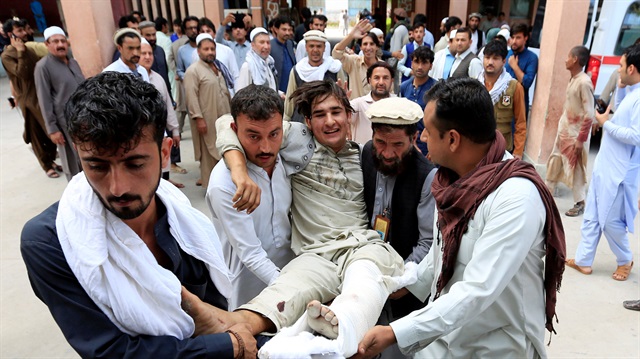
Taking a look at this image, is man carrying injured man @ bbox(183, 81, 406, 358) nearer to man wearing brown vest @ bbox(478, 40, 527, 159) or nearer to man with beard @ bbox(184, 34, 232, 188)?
man wearing brown vest @ bbox(478, 40, 527, 159)

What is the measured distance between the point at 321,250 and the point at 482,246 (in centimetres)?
80

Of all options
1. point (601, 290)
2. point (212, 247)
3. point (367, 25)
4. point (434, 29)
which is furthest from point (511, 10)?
point (212, 247)

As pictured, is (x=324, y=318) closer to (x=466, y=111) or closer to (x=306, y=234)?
(x=306, y=234)

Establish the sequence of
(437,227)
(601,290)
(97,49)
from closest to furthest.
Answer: (437,227) < (601,290) < (97,49)

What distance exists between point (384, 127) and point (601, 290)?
2462 mm

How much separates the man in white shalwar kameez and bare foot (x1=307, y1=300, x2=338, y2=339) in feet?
8.80

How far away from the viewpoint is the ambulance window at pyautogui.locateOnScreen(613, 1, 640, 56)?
5.59 meters

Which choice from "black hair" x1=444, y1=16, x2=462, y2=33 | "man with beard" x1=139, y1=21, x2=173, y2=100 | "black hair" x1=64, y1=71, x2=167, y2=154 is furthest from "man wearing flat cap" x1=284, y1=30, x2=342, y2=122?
"black hair" x1=444, y1=16, x2=462, y2=33

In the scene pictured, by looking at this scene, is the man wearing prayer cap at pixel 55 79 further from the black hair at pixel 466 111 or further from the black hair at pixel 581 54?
the black hair at pixel 581 54

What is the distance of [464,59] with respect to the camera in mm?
5016

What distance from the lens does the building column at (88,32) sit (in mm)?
4746

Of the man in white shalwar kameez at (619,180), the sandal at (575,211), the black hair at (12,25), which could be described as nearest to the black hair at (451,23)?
the sandal at (575,211)

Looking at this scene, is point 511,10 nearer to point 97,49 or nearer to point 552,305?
point 97,49

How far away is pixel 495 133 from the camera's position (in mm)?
1490
